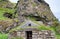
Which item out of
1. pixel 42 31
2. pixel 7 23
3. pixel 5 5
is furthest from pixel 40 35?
pixel 5 5

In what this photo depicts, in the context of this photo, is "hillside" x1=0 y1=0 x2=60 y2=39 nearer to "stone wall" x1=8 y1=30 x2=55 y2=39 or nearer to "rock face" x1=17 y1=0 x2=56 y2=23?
"rock face" x1=17 y1=0 x2=56 y2=23

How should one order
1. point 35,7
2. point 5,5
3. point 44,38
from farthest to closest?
point 5,5 → point 35,7 → point 44,38

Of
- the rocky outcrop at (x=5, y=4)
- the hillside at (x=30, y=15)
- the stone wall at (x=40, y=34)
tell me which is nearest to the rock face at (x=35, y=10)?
the hillside at (x=30, y=15)

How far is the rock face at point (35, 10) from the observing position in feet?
146

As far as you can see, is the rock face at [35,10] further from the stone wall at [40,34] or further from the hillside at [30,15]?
the stone wall at [40,34]

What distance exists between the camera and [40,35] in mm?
25281

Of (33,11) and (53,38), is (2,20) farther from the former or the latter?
(53,38)

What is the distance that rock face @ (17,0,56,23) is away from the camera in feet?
146

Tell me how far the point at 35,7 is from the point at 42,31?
2070 cm

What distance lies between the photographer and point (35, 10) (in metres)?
45.4

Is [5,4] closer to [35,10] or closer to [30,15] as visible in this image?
[35,10]

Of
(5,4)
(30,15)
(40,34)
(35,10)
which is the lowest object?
(40,34)

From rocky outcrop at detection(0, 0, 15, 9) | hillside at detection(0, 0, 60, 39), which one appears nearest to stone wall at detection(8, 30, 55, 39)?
hillside at detection(0, 0, 60, 39)

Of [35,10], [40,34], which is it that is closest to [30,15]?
[35,10]
